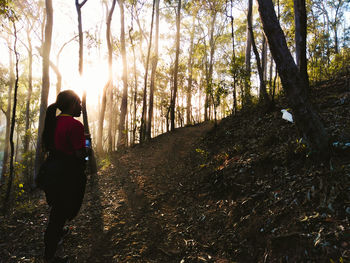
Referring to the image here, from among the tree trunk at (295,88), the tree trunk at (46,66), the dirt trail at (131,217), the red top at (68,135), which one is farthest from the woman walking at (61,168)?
the tree trunk at (46,66)

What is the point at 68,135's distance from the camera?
2414mm

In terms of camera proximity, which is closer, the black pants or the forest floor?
the forest floor

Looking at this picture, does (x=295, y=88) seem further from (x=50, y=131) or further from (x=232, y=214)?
(x=50, y=131)

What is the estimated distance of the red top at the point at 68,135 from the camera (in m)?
2.39

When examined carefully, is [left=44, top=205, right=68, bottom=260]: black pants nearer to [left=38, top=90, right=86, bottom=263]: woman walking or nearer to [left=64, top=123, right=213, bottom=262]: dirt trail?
[left=38, top=90, right=86, bottom=263]: woman walking

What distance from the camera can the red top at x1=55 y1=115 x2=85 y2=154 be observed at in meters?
2.39

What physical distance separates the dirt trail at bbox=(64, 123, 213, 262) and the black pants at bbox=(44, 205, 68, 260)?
1.59ft

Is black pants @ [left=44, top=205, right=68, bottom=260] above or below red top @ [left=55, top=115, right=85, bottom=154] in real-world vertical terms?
below

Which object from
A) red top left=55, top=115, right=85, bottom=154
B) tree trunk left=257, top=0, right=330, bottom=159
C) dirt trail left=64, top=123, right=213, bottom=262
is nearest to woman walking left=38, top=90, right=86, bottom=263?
red top left=55, top=115, right=85, bottom=154

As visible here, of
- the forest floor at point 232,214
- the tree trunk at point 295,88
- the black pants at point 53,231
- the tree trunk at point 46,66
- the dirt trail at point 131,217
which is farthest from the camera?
the tree trunk at point 46,66

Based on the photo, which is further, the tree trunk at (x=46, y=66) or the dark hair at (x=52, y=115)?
the tree trunk at (x=46, y=66)

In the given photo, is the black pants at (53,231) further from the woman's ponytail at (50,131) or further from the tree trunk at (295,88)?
the tree trunk at (295,88)

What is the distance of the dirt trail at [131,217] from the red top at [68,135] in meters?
1.58

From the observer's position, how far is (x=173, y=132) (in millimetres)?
13469
